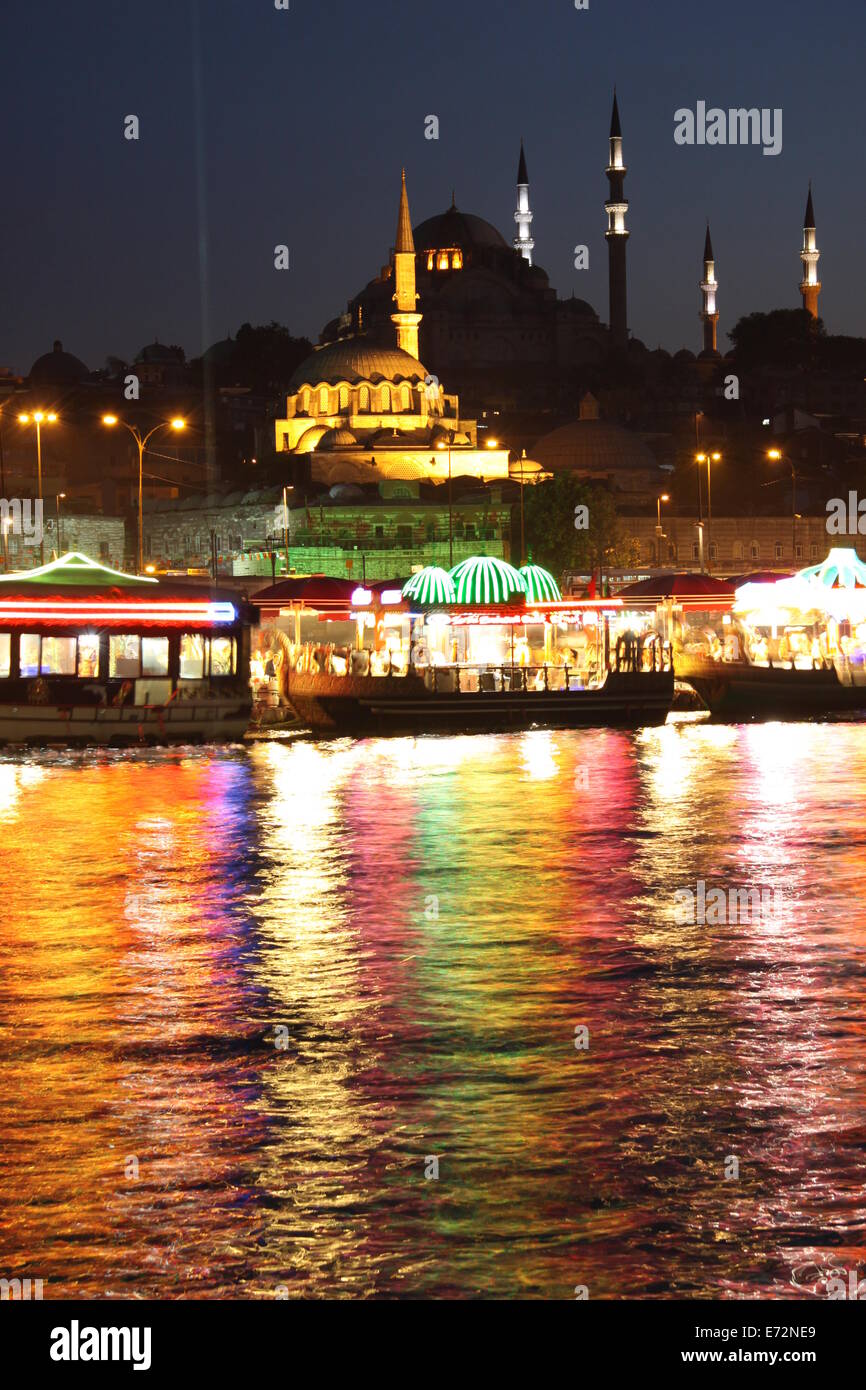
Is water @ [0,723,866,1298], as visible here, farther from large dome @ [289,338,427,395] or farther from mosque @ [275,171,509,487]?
large dome @ [289,338,427,395]

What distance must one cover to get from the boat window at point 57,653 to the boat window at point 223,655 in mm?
2092

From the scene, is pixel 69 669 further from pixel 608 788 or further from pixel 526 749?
pixel 608 788

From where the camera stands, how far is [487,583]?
41.0 m

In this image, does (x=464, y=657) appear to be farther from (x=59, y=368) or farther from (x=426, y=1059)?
(x=59, y=368)

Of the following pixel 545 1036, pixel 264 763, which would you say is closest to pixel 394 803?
pixel 264 763

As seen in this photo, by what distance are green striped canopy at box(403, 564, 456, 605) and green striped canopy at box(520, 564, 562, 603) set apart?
84.3 inches

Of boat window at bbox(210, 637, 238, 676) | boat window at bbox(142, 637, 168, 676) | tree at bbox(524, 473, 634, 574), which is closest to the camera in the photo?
boat window at bbox(142, 637, 168, 676)

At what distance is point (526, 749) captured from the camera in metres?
29.4

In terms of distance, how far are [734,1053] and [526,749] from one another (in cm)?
2003

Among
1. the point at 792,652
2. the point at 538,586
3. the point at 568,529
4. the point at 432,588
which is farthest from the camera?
the point at 568,529

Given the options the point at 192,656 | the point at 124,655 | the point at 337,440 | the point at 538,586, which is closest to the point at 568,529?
the point at 337,440

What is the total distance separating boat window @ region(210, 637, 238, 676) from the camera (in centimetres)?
2958

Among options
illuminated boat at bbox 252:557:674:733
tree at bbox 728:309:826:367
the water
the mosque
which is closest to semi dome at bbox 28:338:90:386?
the mosque

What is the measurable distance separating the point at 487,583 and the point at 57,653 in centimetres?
1402
